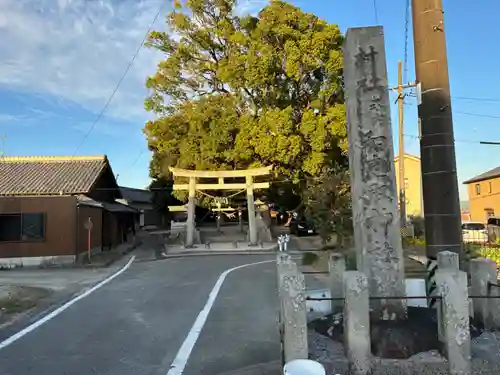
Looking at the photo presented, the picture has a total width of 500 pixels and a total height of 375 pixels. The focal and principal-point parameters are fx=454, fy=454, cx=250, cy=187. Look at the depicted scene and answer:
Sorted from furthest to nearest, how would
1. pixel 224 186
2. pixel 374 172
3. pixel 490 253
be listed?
pixel 224 186, pixel 490 253, pixel 374 172

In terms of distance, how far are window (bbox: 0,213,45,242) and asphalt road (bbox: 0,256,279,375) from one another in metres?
9.34

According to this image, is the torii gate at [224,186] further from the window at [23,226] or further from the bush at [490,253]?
the bush at [490,253]

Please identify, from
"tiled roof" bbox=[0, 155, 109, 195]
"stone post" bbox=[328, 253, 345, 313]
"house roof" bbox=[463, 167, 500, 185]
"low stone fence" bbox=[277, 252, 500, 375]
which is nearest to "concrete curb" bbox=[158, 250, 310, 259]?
"tiled roof" bbox=[0, 155, 109, 195]

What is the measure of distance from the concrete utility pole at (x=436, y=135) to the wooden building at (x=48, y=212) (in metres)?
16.0

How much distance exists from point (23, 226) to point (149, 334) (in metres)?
15.4

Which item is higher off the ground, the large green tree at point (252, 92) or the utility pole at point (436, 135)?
the large green tree at point (252, 92)

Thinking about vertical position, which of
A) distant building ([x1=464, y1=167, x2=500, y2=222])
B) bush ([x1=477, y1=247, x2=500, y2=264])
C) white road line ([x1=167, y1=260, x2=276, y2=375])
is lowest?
white road line ([x1=167, y1=260, x2=276, y2=375])

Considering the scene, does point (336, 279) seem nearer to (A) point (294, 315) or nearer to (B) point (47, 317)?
(A) point (294, 315)

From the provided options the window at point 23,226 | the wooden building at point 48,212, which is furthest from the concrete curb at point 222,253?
the window at point 23,226

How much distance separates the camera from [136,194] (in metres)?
60.3

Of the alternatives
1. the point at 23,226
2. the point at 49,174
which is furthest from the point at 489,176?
the point at 23,226

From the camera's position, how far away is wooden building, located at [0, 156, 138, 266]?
2000 centimetres

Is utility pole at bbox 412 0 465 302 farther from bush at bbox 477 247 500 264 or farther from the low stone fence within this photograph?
bush at bbox 477 247 500 264

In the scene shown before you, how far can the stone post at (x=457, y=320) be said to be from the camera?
14.2 ft
